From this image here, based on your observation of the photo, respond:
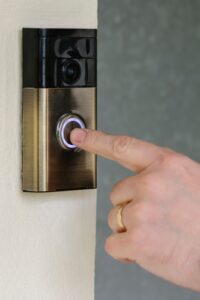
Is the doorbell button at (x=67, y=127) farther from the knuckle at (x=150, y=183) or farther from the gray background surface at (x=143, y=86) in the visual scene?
the gray background surface at (x=143, y=86)

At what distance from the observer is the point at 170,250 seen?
502mm

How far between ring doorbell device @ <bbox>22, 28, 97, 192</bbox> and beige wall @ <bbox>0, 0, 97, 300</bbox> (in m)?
0.01

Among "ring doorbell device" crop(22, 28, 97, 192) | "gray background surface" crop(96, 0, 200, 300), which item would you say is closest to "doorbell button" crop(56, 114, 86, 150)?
"ring doorbell device" crop(22, 28, 97, 192)

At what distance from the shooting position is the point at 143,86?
1.80 meters

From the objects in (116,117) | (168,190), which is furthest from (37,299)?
(116,117)

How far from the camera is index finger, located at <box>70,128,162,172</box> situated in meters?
0.50

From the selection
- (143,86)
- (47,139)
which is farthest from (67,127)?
(143,86)

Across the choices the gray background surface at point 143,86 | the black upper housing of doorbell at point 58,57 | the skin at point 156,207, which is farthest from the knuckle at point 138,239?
the gray background surface at point 143,86

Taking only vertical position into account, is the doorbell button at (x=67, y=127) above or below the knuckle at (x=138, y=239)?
above

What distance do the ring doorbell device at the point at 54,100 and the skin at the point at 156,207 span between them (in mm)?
23

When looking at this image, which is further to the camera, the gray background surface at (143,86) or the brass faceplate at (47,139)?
the gray background surface at (143,86)

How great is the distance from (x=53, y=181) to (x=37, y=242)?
6 centimetres

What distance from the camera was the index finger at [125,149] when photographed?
1.63 feet

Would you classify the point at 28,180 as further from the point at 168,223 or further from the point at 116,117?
the point at 116,117
